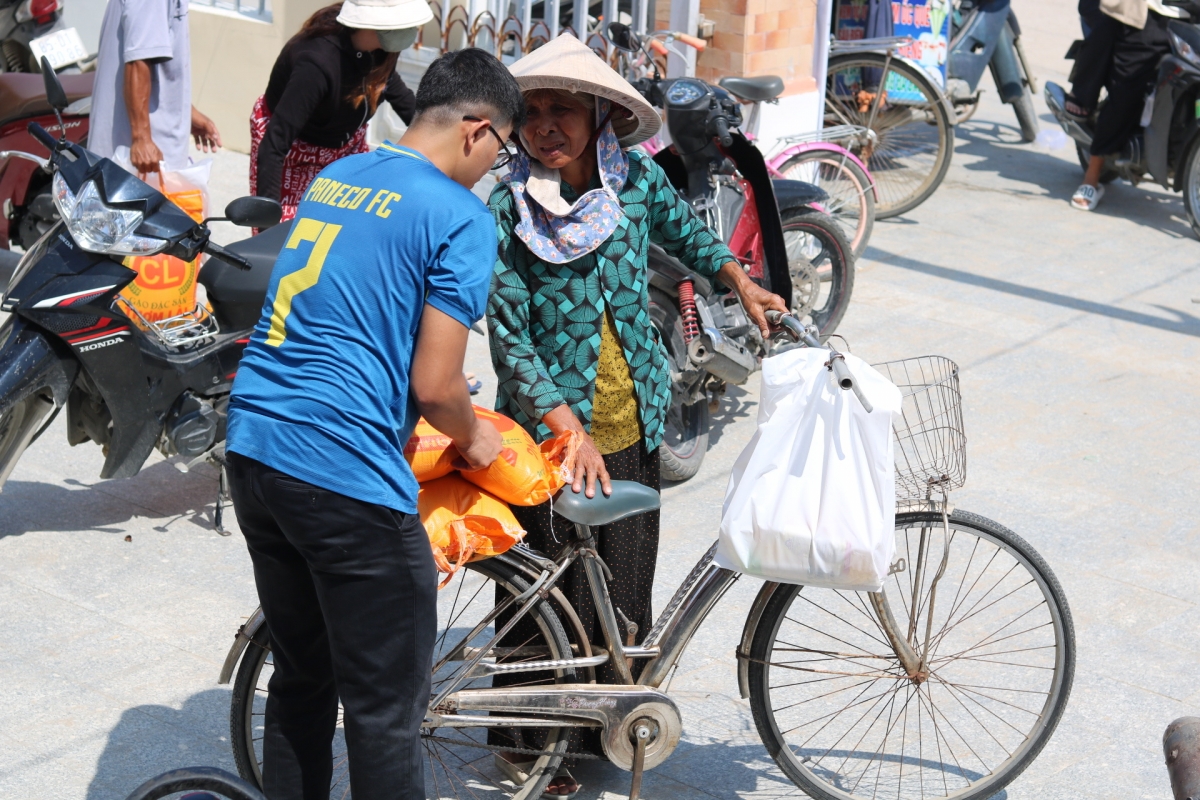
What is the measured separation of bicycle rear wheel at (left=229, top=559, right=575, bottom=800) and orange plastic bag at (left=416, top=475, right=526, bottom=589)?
14cm

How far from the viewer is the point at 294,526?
251 centimetres

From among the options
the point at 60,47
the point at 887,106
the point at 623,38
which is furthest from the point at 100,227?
the point at 887,106

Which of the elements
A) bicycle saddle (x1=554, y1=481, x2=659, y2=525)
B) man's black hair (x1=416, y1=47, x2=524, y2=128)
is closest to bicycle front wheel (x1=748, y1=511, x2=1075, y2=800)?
bicycle saddle (x1=554, y1=481, x2=659, y2=525)

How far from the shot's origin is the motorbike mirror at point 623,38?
21.4 feet

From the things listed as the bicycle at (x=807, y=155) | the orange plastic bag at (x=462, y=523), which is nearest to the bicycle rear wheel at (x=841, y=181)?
the bicycle at (x=807, y=155)

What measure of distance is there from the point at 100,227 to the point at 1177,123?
6.68 metres

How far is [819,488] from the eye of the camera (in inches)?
111

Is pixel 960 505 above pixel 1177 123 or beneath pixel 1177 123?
beneath

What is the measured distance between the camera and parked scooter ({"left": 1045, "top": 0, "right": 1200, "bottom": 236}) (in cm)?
823

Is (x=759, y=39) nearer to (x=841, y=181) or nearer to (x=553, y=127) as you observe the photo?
(x=841, y=181)

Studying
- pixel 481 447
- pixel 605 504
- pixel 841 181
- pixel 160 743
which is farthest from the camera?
pixel 841 181

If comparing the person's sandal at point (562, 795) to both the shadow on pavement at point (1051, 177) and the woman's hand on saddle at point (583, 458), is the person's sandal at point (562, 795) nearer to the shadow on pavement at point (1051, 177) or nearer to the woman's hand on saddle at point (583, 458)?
the woman's hand on saddle at point (583, 458)

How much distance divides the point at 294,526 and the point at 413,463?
13.9 inches

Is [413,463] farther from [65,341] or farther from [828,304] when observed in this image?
[828,304]
